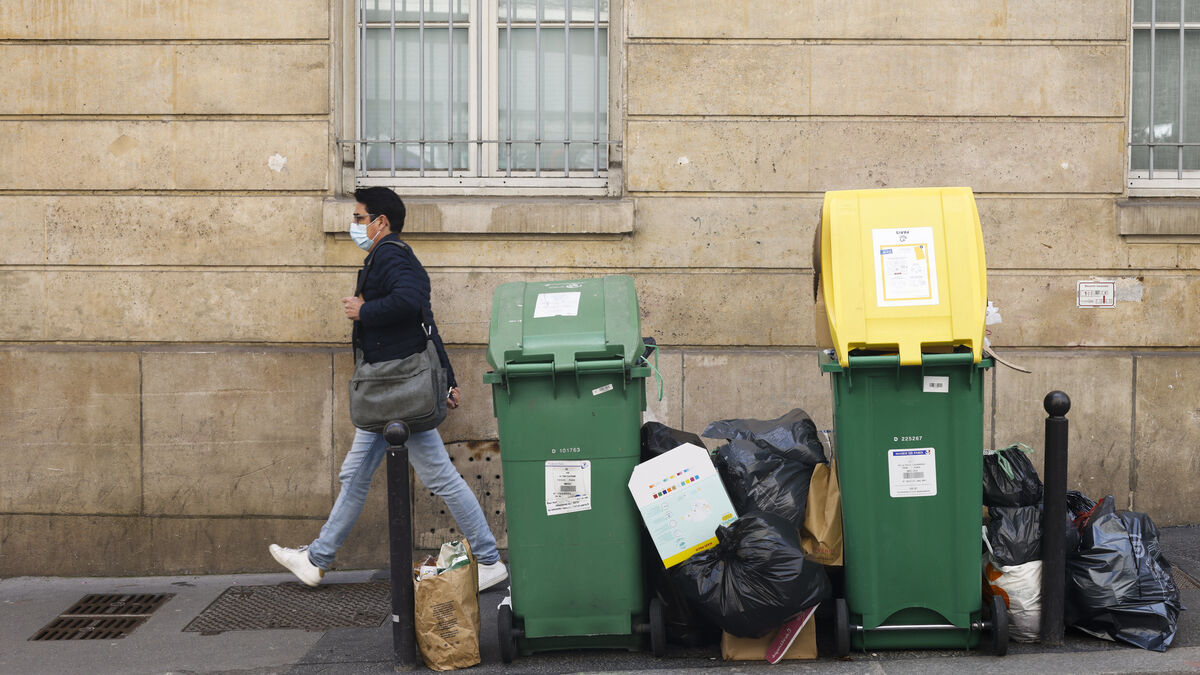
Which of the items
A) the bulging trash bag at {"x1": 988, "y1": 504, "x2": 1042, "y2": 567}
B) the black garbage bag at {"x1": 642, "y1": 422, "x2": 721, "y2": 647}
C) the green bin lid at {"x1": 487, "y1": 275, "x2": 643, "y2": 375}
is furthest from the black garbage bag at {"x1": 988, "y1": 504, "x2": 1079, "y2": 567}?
the green bin lid at {"x1": 487, "y1": 275, "x2": 643, "y2": 375}

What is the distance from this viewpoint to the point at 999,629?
379 cm

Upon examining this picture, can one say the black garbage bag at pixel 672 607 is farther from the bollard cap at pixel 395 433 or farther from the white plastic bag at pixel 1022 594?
the white plastic bag at pixel 1022 594

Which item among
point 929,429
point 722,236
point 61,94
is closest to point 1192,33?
point 722,236

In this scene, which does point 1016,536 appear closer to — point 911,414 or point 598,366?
point 911,414

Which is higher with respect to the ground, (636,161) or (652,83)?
(652,83)

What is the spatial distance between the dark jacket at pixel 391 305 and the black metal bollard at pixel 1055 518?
2.53m

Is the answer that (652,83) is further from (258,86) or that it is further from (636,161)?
(258,86)

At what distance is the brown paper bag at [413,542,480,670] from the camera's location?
3.92 meters

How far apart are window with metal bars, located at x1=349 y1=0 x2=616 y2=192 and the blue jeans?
1624mm

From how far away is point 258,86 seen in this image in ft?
18.1

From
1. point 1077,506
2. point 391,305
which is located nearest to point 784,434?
point 1077,506

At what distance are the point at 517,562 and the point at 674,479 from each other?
0.65 meters

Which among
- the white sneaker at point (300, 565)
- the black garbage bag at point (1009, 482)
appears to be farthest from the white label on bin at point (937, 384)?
the white sneaker at point (300, 565)

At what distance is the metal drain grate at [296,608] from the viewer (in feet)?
15.3
